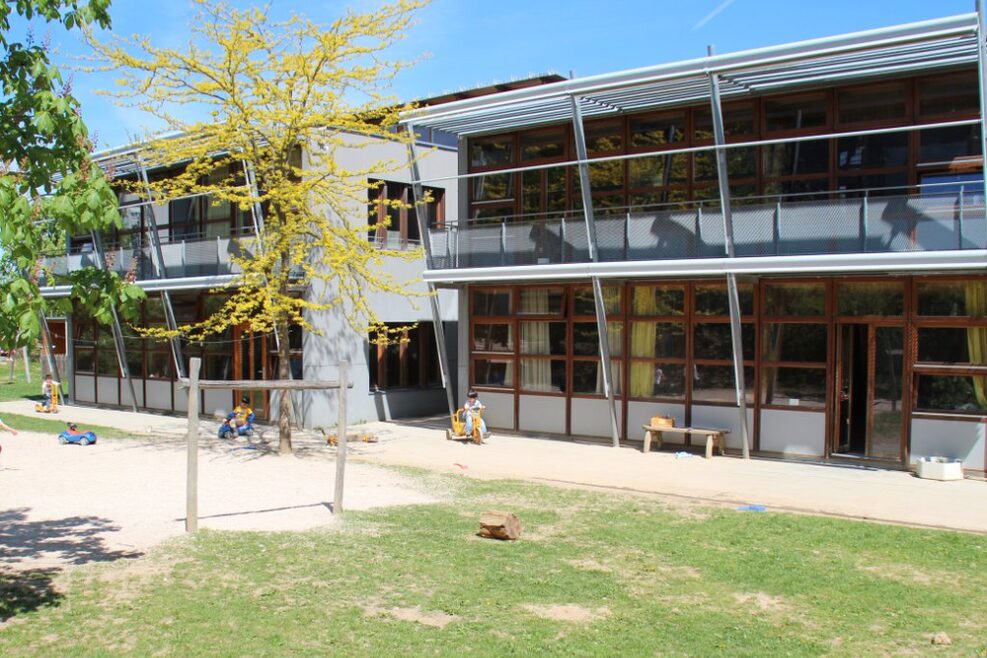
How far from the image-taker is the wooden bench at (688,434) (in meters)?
16.8

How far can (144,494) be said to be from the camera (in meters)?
13.3

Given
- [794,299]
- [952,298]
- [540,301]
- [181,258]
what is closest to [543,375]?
[540,301]

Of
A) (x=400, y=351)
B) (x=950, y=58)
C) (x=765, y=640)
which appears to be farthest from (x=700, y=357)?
(x=765, y=640)

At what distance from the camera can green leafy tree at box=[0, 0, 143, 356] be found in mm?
6598

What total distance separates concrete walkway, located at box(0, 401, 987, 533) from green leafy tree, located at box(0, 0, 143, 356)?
8.81 meters

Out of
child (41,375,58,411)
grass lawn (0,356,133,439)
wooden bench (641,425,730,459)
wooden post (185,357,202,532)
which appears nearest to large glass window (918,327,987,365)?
wooden bench (641,425,730,459)

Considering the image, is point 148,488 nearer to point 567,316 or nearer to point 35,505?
point 35,505

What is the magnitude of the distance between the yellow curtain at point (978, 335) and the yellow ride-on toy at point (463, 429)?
30.4 feet

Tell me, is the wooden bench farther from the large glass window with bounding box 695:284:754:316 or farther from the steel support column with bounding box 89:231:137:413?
the steel support column with bounding box 89:231:137:413

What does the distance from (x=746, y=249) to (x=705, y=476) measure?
4164 mm

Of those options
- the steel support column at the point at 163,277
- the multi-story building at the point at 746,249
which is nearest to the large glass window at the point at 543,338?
the multi-story building at the point at 746,249

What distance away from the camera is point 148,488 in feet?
45.4

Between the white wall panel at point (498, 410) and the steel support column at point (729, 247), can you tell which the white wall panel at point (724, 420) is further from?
the white wall panel at point (498, 410)

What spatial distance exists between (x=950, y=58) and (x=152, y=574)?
44.6ft
